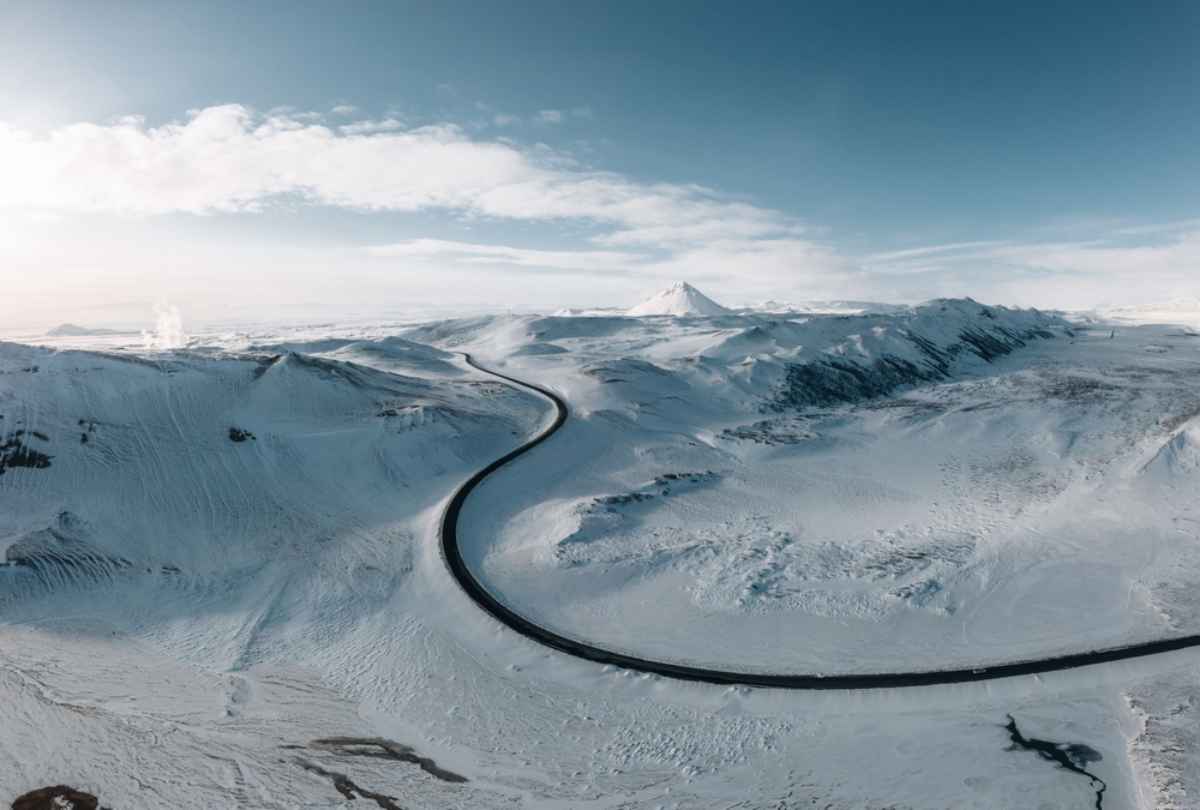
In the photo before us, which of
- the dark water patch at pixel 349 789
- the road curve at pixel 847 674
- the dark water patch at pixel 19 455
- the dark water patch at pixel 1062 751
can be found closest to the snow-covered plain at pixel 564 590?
the dark water patch at pixel 349 789

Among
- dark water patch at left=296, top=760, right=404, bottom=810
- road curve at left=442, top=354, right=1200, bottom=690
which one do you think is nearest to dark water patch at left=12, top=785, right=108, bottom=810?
dark water patch at left=296, top=760, right=404, bottom=810

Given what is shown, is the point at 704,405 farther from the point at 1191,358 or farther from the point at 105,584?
the point at 1191,358

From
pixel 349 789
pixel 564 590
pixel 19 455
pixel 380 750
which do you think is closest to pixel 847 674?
pixel 564 590

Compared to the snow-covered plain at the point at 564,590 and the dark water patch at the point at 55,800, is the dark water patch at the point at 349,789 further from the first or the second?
the dark water patch at the point at 55,800

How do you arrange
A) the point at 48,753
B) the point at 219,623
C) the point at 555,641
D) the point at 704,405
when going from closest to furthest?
the point at 48,753 → the point at 555,641 → the point at 219,623 → the point at 704,405

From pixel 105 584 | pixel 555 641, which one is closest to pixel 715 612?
pixel 555 641

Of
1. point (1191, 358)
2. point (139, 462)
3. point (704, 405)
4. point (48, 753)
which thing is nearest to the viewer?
point (48, 753)

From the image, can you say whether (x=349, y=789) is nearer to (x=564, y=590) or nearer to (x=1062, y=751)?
(x=564, y=590)
